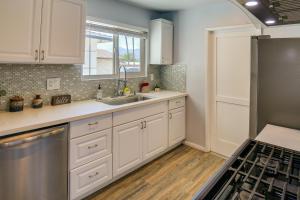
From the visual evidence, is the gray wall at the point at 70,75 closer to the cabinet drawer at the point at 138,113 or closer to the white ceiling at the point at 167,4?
the white ceiling at the point at 167,4

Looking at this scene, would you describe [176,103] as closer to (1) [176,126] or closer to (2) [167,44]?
(1) [176,126]

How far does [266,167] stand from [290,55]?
2.87 ft

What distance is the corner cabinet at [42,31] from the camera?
1.71 meters

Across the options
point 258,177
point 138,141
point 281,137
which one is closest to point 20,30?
point 138,141

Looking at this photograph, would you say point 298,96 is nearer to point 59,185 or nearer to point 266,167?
point 266,167

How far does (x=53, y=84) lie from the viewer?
2336 millimetres

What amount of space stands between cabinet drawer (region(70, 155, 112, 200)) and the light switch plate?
0.97 metres

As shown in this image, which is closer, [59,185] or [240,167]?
[240,167]

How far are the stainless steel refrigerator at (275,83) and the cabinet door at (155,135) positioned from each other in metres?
1.41

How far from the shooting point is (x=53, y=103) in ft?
7.53

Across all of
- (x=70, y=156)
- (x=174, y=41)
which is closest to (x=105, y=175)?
(x=70, y=156)

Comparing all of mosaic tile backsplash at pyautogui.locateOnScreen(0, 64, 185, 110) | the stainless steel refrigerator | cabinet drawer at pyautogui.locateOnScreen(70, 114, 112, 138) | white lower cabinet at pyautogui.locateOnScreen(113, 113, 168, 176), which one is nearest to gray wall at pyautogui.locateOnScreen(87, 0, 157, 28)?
mosaic tile backsplash at pyautogui.locateOnScreen(0, 64, 185, 110)

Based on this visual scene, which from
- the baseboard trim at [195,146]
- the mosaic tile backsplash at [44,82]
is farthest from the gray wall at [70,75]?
the baseboard trim at [195,146]

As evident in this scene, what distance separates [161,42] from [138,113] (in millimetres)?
1379
